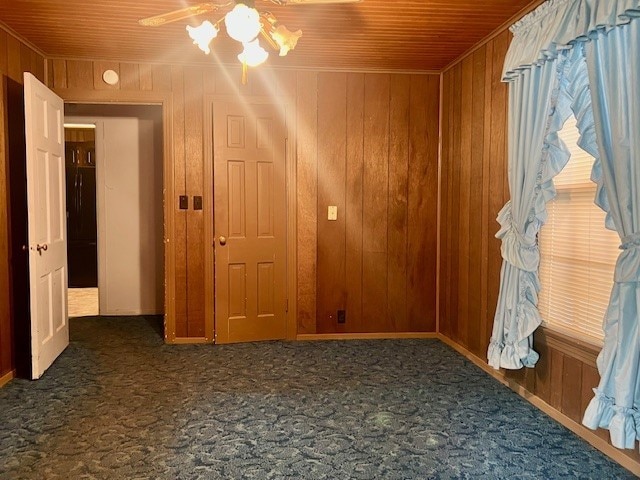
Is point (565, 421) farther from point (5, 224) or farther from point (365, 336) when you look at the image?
point (5, 224)

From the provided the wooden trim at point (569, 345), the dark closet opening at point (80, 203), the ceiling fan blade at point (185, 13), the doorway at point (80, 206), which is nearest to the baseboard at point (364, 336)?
the wooden trim at point (569, 345)

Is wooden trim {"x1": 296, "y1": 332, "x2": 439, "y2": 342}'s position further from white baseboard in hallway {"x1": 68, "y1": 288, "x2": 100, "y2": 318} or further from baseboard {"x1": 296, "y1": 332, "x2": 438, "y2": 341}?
white baseboard in hallway {"x1": 68, "y1": 288, "x2": 100, "y2": 318}

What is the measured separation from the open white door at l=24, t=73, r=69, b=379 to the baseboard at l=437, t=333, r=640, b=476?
3210mm

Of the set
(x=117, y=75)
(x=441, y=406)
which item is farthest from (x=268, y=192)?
(x=441, y=406)

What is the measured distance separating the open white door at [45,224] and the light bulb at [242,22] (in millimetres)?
1999

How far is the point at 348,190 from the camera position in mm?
4617

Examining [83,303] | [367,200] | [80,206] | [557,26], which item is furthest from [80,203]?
[557,26]

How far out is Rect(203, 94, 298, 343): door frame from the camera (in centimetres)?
442

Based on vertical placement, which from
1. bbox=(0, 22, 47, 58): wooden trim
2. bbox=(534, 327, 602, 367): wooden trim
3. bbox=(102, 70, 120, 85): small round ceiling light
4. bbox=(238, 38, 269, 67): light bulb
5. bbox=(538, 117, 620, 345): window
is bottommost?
bbox=(534, 327, 602, 367): wooden trim

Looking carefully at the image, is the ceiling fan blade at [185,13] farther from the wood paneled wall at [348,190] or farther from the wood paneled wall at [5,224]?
the wood paneled wall at [348,190]

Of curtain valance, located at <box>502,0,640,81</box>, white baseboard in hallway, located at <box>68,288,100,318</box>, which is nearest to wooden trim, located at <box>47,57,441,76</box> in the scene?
curtain valance, located at <box>502,0,640,81</box>

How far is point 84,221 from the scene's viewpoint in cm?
692

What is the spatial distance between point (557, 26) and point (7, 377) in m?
4.08

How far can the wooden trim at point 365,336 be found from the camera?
4.62 meters
